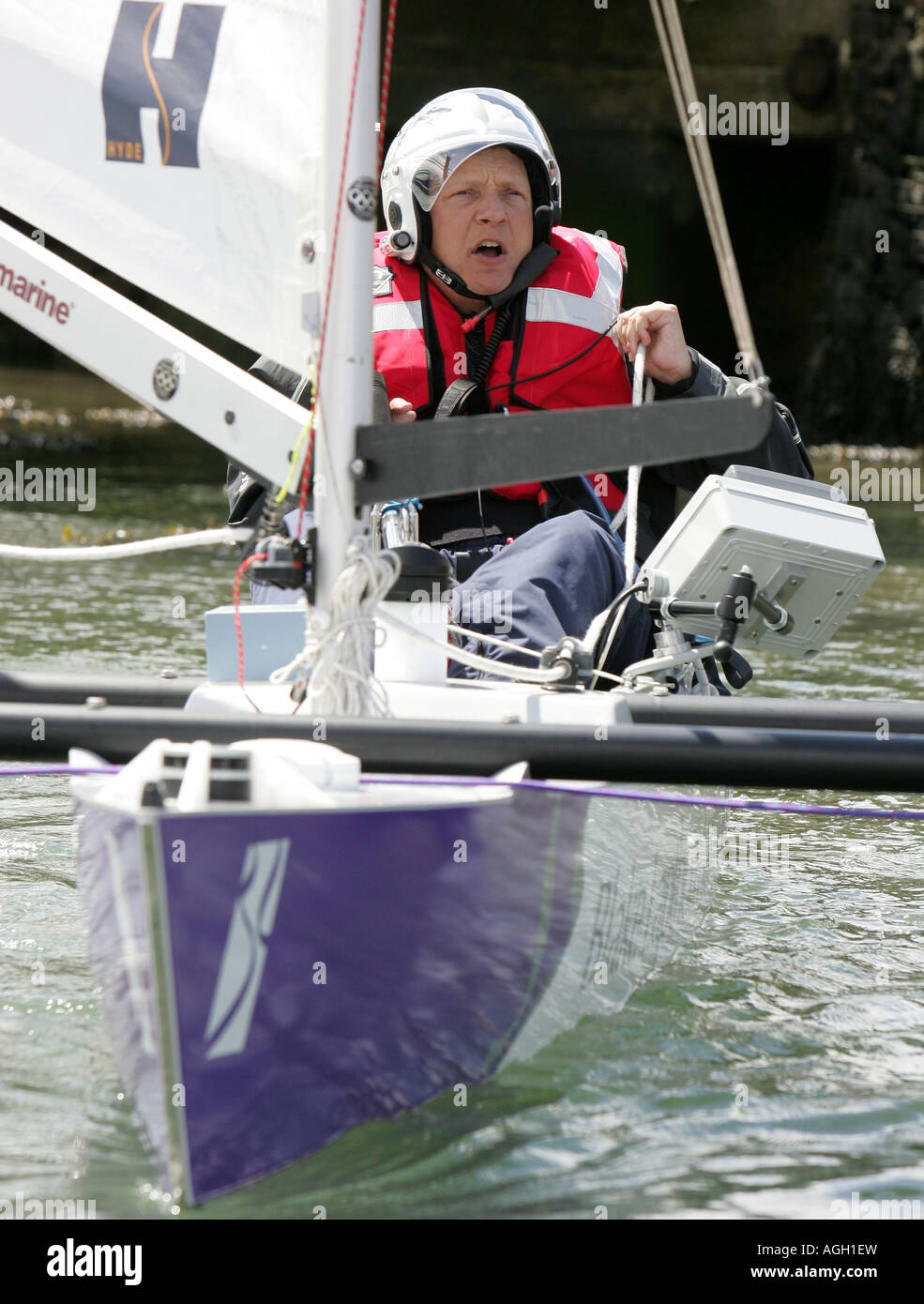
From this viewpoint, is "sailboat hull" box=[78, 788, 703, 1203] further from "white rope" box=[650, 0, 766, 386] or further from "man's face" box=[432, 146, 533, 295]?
"man's face" box=[432, 146, 533, 295]

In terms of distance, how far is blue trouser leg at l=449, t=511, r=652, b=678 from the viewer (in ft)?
8.20

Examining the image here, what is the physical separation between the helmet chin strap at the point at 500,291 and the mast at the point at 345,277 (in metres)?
1.16

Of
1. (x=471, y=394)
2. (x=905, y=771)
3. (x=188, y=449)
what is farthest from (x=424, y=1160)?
(x=188, y=449)

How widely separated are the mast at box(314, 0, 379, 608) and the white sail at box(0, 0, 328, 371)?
0.03 m

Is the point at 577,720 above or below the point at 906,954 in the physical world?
above

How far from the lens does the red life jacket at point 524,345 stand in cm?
322

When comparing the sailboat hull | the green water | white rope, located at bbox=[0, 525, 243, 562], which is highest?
white rope, located at bbox=[0, 525, 243, 562]

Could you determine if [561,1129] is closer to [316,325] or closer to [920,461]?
[316,325]

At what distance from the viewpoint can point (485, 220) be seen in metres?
3.17

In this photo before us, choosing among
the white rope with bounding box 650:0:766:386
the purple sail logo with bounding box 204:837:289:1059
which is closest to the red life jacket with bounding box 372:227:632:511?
the white rope with bounding box 650:0:766:386

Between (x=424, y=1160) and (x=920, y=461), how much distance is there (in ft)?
38.6

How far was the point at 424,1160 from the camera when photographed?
6.03ft

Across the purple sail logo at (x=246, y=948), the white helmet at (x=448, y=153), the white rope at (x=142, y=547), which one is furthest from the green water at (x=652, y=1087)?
the white helmet at (x=448, y=153)

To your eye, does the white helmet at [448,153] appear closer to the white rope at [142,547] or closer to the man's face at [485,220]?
the man's face at [485,220]
